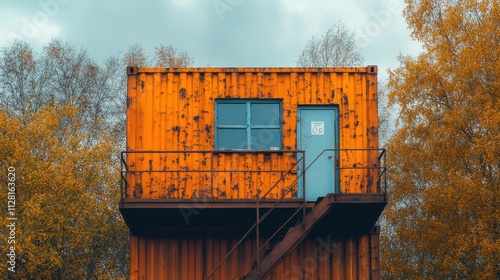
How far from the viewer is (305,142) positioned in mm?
22188

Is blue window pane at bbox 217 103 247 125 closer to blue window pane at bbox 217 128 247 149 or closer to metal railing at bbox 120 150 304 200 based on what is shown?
blue window pane at bbox 217 128 247 149

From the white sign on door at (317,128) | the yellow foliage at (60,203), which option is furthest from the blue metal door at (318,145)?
the yellow foliage at (60,203)

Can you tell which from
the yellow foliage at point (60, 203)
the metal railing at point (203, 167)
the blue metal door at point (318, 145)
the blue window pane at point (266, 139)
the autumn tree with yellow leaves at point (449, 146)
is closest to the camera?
the metal railing at point (203, 167)

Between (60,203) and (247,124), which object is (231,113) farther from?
(60,203)

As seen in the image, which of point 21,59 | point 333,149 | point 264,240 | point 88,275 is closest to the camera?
point 333,149

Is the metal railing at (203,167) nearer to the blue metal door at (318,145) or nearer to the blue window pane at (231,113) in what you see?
the blue metal door at (318,145)

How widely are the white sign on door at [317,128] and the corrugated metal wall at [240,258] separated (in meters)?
2.58

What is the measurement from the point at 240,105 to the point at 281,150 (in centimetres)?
169

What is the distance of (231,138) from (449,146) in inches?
526

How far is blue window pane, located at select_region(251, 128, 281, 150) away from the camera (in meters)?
22.1

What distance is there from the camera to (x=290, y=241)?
2036 centimetres

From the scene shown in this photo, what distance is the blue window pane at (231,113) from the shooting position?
878 inches

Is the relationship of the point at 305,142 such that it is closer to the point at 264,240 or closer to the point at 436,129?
the point at 264,240

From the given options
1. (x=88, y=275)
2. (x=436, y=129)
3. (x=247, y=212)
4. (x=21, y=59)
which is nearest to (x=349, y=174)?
(x=247, y=212)
